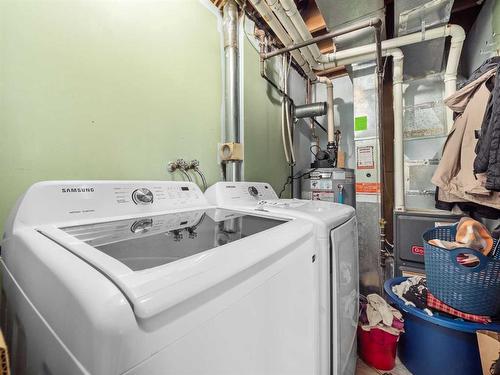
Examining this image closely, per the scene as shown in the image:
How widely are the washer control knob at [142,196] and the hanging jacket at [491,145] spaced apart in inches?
64.5

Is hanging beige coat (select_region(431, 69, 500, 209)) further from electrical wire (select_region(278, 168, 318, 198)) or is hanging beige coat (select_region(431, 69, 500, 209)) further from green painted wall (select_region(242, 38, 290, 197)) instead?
green painted wall (select_region(242, 38, 290, 197))

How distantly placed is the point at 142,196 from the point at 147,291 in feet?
2.40

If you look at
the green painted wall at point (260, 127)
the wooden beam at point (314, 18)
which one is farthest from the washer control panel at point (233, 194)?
the wooden beam at point (314, 18)

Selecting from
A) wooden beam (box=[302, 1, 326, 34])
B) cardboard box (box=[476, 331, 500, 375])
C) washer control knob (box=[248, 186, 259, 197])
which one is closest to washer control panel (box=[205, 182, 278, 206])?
washer control knob (box=[248, 186, 259, 197])

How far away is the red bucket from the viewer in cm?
134

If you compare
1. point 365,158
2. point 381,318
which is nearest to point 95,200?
point 381,318

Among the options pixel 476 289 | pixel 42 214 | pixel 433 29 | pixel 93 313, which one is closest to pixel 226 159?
pixel 42 214

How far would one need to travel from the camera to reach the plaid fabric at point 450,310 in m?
1.12

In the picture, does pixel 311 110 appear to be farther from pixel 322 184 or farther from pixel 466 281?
pixel 466 281

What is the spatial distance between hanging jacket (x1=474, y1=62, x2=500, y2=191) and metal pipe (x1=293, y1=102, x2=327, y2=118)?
121cm

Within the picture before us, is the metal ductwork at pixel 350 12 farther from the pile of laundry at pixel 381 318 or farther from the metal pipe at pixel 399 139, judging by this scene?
the pile of laundry at pixel 381 318

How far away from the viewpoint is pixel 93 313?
0.93 feet

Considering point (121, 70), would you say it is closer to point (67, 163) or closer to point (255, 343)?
point (67, 163)

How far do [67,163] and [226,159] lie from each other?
86 cm
